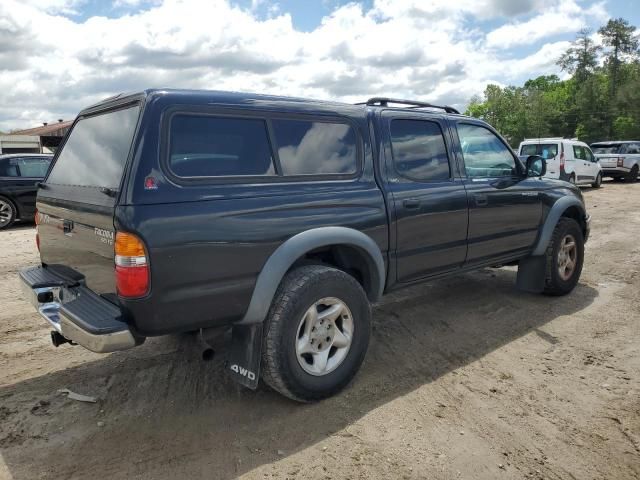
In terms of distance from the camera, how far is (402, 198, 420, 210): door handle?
3746 mm

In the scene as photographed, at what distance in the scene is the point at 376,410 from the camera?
318 centimetres

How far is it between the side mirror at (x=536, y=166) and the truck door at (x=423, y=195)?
3.91 ft

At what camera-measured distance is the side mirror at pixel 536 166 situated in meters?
4.98

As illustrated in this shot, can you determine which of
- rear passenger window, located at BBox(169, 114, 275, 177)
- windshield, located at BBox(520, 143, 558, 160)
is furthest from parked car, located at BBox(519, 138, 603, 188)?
rear passenger window, located at BBox(169, 114, 275, 177)

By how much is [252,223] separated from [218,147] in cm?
49

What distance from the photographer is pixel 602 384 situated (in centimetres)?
352

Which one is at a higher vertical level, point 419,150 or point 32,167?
point 32,167

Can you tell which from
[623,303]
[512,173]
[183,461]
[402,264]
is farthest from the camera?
[623,303]

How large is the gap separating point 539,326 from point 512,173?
1.48m

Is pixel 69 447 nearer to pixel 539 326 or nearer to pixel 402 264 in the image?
pixel 402 264

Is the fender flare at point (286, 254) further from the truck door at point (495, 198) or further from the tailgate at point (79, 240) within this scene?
the truck door at point (495, 198)

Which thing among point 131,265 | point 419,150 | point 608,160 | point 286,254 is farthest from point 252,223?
point 608,160

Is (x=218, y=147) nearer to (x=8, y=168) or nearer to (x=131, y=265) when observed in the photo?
(x=131, y=265)

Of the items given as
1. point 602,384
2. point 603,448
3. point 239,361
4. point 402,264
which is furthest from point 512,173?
point 239,361
